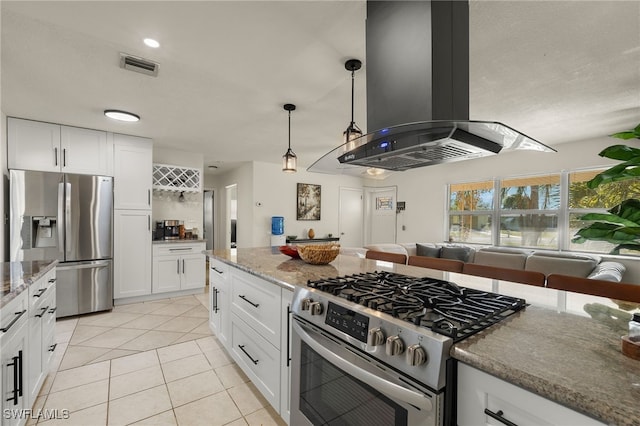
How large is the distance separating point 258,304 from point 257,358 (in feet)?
1.19

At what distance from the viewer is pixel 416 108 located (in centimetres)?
129

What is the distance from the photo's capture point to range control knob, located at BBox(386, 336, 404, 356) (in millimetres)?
877

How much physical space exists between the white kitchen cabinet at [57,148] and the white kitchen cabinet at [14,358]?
2.76 metres

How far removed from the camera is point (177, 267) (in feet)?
14.5

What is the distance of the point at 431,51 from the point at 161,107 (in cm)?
287

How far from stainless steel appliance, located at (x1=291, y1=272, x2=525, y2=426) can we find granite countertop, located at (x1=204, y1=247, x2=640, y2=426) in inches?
2.6

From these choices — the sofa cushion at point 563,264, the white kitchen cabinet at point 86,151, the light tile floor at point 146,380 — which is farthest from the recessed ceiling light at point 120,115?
the sofa cushion at point 563,264

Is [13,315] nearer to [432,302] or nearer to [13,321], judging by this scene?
[13,321]

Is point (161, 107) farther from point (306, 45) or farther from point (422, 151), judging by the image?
point (422, 151)

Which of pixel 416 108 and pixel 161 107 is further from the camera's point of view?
pixel 161 107

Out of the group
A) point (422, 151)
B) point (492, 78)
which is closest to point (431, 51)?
point (422, 151)

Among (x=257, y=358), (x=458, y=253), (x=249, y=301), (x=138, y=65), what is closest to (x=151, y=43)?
(x=138, y=65)

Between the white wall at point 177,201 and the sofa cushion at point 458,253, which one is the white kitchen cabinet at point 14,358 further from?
the sofa cushion at point 458,253

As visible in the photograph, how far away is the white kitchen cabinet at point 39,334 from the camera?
166cm
